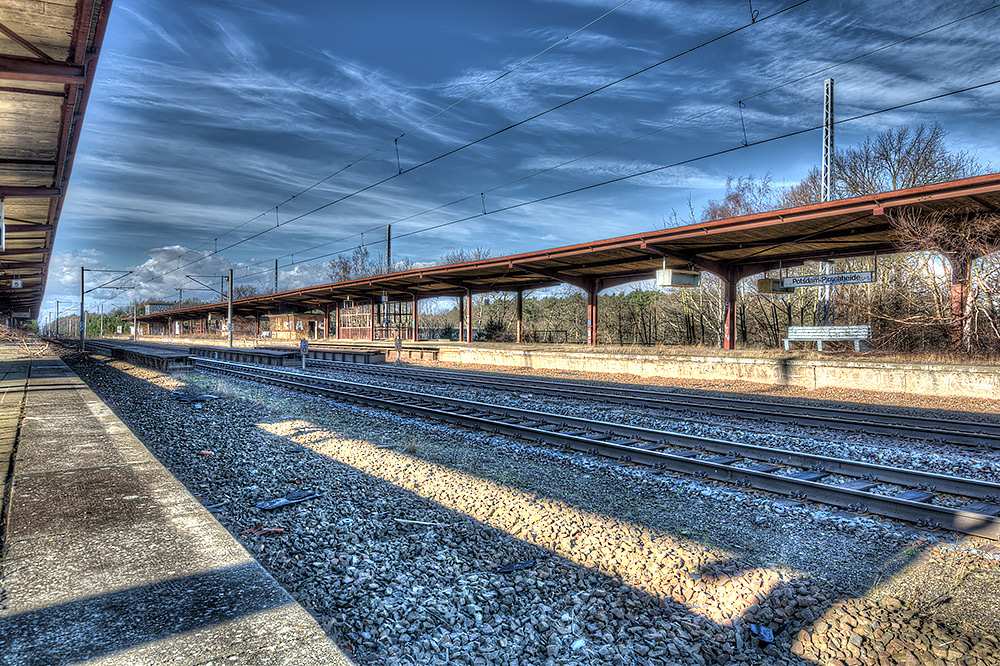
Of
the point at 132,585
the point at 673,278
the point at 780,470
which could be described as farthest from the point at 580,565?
the point at 673,278

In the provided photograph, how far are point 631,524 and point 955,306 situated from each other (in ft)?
56.7

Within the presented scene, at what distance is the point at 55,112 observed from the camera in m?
10.6

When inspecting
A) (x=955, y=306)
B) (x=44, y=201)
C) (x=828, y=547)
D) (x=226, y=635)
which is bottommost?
(x=828, y=547)

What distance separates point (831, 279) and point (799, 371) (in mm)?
4024

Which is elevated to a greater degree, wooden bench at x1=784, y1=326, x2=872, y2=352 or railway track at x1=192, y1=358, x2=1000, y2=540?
wooden bench at x1=784, y1=326, x2=872, y2=352

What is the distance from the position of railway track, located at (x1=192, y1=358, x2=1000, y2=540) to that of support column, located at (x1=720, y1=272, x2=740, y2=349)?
50.5 ft

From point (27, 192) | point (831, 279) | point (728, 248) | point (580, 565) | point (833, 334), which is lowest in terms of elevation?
point (580, 565)

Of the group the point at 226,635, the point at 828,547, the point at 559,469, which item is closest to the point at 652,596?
the point at 828,547

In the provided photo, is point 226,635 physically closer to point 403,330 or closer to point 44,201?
point 44,201

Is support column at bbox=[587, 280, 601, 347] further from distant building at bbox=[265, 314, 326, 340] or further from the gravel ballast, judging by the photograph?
distant building at bbox=[265, 314, 326, 340]

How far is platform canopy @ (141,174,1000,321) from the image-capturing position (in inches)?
602

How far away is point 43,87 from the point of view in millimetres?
9500

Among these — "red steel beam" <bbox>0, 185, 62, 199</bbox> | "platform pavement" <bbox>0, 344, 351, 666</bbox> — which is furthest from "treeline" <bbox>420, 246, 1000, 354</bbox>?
"red steel beam" <bbox>0, 185, 62, 199</bbox>

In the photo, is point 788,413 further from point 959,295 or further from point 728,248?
point 728,248
